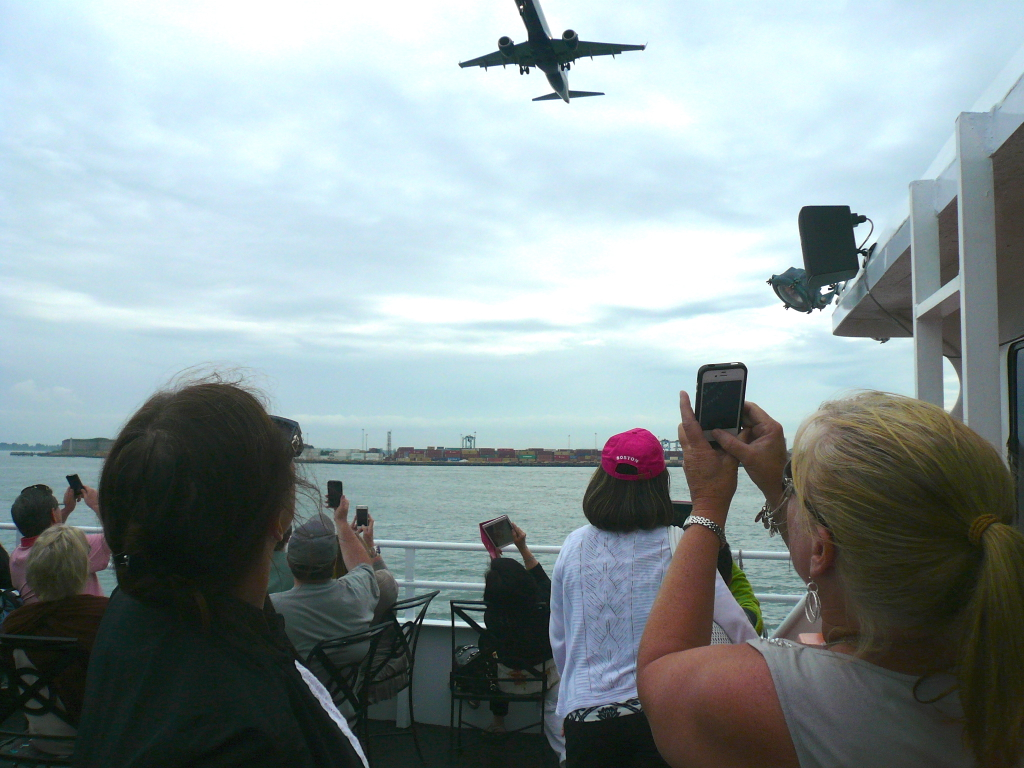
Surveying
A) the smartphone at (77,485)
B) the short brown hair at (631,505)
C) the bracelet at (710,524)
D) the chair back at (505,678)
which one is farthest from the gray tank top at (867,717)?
the smartphone at (77,485)

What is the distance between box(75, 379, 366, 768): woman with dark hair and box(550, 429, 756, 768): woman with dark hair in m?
0.97

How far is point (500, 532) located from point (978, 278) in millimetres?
2462

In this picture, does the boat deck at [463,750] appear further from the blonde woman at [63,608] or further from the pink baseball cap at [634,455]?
the pink baseball cap at [634,455]

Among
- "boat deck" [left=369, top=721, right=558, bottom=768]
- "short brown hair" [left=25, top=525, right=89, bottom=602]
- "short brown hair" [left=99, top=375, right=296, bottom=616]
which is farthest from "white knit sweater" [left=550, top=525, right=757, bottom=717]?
"boat deck" [left=369, top=721, right=558, bottom=768]

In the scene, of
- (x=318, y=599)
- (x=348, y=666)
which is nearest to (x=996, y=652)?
(x=318, y=599)

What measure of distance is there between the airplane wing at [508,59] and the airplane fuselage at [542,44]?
0.29 metres

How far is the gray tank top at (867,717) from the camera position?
2.80 feet

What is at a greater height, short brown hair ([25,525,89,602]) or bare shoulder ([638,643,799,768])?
bare shoulder ([638,643,799,768])

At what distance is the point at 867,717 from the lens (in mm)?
874

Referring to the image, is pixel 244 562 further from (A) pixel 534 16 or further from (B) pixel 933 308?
(A) pixel 534 16

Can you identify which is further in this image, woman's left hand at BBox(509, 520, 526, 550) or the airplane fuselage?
the airplane fuselage

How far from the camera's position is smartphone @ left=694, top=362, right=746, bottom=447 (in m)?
1.31

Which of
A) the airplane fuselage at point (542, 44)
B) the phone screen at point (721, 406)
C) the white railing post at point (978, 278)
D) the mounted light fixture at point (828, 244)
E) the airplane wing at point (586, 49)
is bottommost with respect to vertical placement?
the phone screen at point (721, 406)

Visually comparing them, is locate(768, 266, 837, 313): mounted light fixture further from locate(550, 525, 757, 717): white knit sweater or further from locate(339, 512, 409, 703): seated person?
locate(339, 512, 409, 703): seated person
